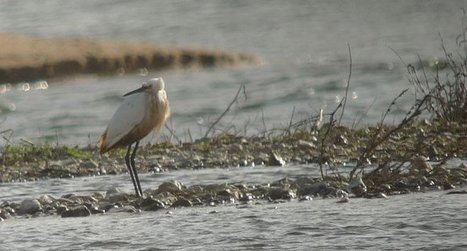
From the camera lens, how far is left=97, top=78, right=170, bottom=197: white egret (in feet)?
42.0

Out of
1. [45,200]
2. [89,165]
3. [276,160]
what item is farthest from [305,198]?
[89,165]

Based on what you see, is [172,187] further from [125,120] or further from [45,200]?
[125,120]

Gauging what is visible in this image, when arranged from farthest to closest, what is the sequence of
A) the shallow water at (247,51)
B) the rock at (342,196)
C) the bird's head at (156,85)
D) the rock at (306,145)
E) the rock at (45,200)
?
the shallow water at (247,51), the rock at (306,145), the bird's head at (156,85), the rock at (45,200), the rock at (342,196)

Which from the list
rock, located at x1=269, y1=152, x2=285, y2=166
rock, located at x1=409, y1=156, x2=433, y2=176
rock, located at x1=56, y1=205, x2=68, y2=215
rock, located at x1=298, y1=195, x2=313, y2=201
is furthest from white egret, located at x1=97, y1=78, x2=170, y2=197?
rock, located at x1=409, y1=156, x2=433, y2=176

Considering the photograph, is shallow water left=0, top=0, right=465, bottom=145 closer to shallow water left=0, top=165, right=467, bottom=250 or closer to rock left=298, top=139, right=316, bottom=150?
rock left=298, top=139, right=316, bottom=150

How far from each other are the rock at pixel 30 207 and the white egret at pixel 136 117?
1.47 meters

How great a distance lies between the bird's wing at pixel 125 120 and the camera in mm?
12773

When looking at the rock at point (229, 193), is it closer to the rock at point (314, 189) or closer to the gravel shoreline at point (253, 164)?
the gravel shoreline at point (253, 164)

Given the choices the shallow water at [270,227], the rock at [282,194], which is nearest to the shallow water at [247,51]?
the rock at [282,194]

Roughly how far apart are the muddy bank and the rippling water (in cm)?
63

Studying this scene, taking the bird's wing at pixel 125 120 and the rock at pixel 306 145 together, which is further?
the rock at pixel 306 145

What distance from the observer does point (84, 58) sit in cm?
3338

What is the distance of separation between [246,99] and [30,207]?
7.48 meters

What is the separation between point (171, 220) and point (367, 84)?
51.9 ft
